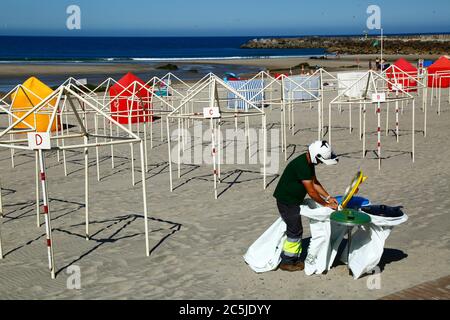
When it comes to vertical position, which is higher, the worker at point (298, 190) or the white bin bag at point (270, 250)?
the worker at point (298, 190)

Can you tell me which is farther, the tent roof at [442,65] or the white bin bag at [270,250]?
the tent roof at [442,65]

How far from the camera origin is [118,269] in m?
7.86

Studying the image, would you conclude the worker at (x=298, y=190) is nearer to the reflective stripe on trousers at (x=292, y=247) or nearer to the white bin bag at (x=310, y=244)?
the reflective stripe on trousers at (x=292, y=247)

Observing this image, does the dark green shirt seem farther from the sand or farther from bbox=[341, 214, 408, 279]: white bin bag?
the sand

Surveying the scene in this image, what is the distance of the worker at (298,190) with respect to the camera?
6.79 meters

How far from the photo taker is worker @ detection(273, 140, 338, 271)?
267 inches

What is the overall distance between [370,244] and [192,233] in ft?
11.5

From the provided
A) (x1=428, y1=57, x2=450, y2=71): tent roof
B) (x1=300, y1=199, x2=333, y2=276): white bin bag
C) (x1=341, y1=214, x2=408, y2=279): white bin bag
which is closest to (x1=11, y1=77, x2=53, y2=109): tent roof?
(x1=300, y1=199, x2=333, y2=276): white bin bag

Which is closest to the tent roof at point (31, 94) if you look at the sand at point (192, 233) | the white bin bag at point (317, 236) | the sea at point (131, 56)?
the sand at point (192, 233)

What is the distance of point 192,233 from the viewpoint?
9.49m

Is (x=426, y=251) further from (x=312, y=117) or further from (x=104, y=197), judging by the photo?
(x=312, y=117)

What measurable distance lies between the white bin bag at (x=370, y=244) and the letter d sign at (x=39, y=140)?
4.13 metres

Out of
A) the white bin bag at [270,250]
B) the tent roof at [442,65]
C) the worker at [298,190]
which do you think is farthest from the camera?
the tent roof at [442,65]

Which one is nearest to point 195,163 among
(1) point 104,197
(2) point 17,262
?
(1) point 104,197
